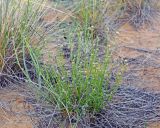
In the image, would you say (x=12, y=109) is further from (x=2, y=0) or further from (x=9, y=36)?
(x=2, y=0)

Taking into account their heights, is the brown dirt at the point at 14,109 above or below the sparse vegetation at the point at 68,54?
below

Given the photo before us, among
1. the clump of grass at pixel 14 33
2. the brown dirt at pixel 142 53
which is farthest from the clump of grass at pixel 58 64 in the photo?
the brown dirt at pixel 142 53

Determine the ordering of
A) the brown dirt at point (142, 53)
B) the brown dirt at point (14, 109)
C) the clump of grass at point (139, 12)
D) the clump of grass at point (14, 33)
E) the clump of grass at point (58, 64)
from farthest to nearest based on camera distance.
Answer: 1. the clump of grass at point (139, 12)
2. the brown dirt at point (142, 53)
3. the clump of grass at point (14, 33)
4. the brown dirt at point (14, 109)
5. the clump of grass at point (58, 64)

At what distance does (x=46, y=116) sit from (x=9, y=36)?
0.67 metres

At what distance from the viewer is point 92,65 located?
6.82 ft

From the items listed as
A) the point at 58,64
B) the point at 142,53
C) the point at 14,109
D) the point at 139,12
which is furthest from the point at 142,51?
the point at 14,109

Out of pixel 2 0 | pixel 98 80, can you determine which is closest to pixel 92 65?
pixel 98 80

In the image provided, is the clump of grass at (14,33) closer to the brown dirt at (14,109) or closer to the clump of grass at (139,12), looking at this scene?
the brown dirt at (14,109)

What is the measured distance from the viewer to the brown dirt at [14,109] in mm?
2188

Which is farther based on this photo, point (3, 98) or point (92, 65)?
point (3, 98)

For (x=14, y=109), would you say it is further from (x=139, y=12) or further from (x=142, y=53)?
(x=139, y=12)

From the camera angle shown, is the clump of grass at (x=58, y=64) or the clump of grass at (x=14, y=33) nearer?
the clump of grass at (x=58, y=64)

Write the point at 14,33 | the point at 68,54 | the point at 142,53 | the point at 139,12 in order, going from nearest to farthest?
the point at 14,33 → the point at 68,54 → the point at 142,53 → the point at 139,12

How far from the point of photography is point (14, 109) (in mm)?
2301
